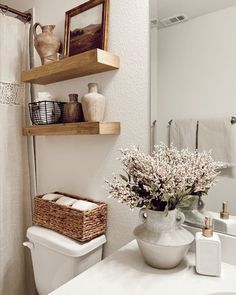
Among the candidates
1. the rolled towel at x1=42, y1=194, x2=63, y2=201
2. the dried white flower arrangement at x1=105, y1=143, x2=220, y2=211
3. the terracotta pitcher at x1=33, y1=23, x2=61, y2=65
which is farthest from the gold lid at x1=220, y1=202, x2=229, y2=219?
the terracotta pitcher at x1=33, y1=23, x2=61, y2=65

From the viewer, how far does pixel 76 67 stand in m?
1.16

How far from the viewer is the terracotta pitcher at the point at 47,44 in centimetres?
131

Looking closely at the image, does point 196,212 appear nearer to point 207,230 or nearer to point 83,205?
point 207,230

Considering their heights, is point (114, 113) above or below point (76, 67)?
below

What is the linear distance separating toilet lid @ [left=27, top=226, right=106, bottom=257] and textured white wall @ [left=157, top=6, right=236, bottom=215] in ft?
1.82

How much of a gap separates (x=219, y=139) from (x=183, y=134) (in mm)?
139

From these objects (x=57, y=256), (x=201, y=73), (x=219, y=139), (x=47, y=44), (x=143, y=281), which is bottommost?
(x=57, y=256)

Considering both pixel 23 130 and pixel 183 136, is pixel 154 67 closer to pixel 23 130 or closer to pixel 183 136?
pixel 183 136

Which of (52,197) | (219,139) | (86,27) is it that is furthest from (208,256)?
(86,27)

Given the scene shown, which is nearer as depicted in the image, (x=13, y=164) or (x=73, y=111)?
(x=73, y=111)

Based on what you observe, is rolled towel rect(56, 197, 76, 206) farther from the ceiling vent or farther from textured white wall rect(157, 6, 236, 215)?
the ceiling vent

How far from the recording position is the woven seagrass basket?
1.13m

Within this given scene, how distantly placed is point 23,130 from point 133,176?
87 cm

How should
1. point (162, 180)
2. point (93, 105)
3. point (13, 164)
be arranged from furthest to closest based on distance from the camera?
point (13, 164) → point (93, 105) → point (162, 180)
